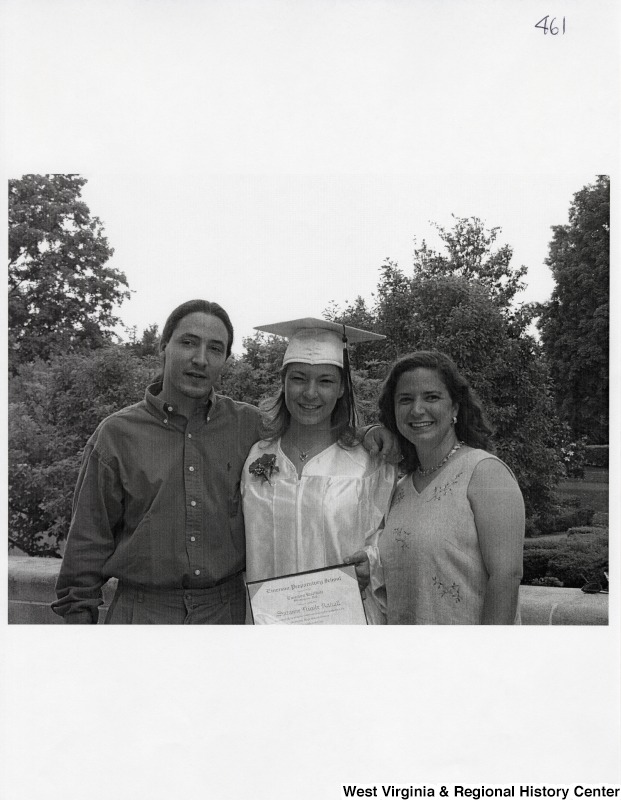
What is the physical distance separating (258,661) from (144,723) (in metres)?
0.62

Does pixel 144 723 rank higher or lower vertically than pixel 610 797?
higher

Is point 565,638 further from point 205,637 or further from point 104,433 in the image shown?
point 104,433

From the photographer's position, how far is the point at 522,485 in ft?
10.9

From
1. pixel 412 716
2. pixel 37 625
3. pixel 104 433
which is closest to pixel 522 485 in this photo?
pixel 412 716

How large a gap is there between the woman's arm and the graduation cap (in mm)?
790

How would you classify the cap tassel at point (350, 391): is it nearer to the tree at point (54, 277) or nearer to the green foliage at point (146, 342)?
the green foliage at point (146, 342)

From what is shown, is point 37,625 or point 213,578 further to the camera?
point 37,625

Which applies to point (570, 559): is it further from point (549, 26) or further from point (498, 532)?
point (549, 26)

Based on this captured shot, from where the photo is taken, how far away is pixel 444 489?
3055mm

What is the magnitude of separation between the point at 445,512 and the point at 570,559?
0.84 metres

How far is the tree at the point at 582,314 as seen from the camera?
3412 millimetres

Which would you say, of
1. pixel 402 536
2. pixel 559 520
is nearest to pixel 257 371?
pixel 402 536

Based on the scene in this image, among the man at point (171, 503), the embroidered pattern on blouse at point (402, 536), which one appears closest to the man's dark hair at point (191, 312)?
the man at point (171, 503)

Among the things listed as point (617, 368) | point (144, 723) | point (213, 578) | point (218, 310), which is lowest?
point (144, 723)
